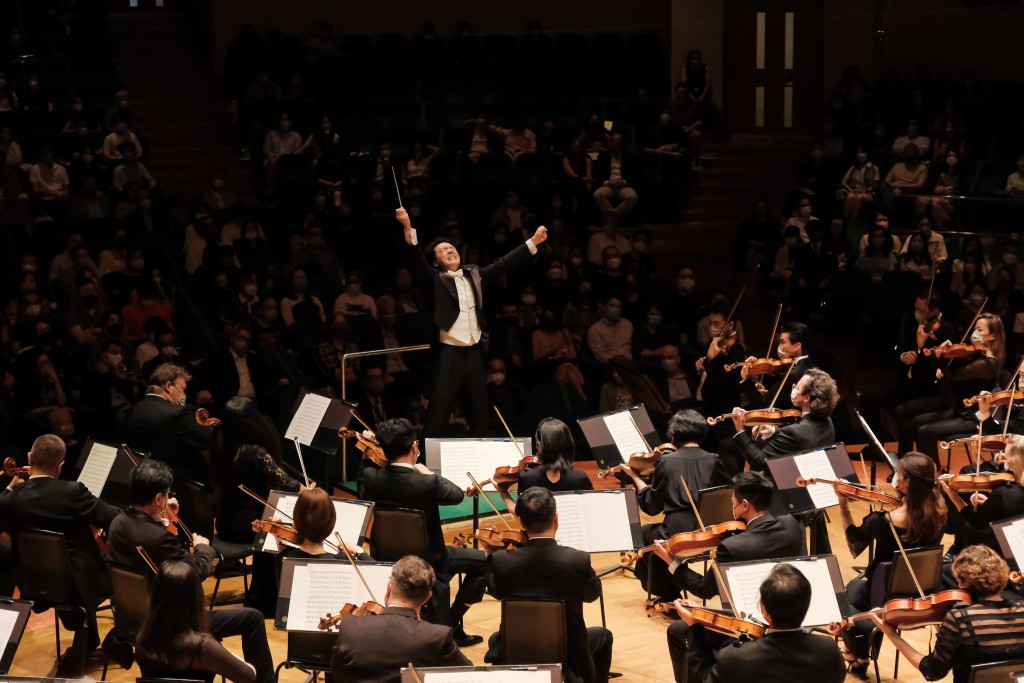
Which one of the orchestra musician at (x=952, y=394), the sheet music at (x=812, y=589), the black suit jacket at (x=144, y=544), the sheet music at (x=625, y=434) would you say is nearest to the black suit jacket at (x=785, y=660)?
the sheet music at (x=812, y=589)

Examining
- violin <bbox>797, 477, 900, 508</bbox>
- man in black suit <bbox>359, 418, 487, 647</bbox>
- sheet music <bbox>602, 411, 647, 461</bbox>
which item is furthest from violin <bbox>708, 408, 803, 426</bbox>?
man in black suit <bbox>359, 418, 487, 647</bbox>

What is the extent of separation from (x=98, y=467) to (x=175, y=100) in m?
8.81

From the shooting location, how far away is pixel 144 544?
16.9 feet

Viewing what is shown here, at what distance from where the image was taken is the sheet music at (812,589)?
15.6ft

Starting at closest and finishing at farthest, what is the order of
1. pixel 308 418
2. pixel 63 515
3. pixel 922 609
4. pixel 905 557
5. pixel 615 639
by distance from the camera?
pixel 922 609, pixel 905 557, pixel 63 515, pixel 615 639, pixel 308 418

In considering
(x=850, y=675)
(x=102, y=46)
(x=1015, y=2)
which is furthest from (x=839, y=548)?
(x=102, y=46)

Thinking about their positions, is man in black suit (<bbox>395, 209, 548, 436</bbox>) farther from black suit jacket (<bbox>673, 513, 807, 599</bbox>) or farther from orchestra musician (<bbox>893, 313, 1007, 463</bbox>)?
orchestra musician (<bbox>893, 313, 1007, 463</bbox>)

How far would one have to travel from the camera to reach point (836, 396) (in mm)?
6535

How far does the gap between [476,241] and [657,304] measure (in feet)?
6.00

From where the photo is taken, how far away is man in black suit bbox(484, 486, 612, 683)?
486 cm

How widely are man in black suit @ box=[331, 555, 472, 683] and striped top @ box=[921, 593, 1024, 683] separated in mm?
1700

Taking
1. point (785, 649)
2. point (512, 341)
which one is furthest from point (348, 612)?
point (512, 341)

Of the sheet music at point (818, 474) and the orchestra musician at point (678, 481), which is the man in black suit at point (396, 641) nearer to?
the orchestra musician at point (678, 481)

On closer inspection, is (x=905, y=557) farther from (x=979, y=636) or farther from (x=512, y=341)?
(x=512, y=341)
